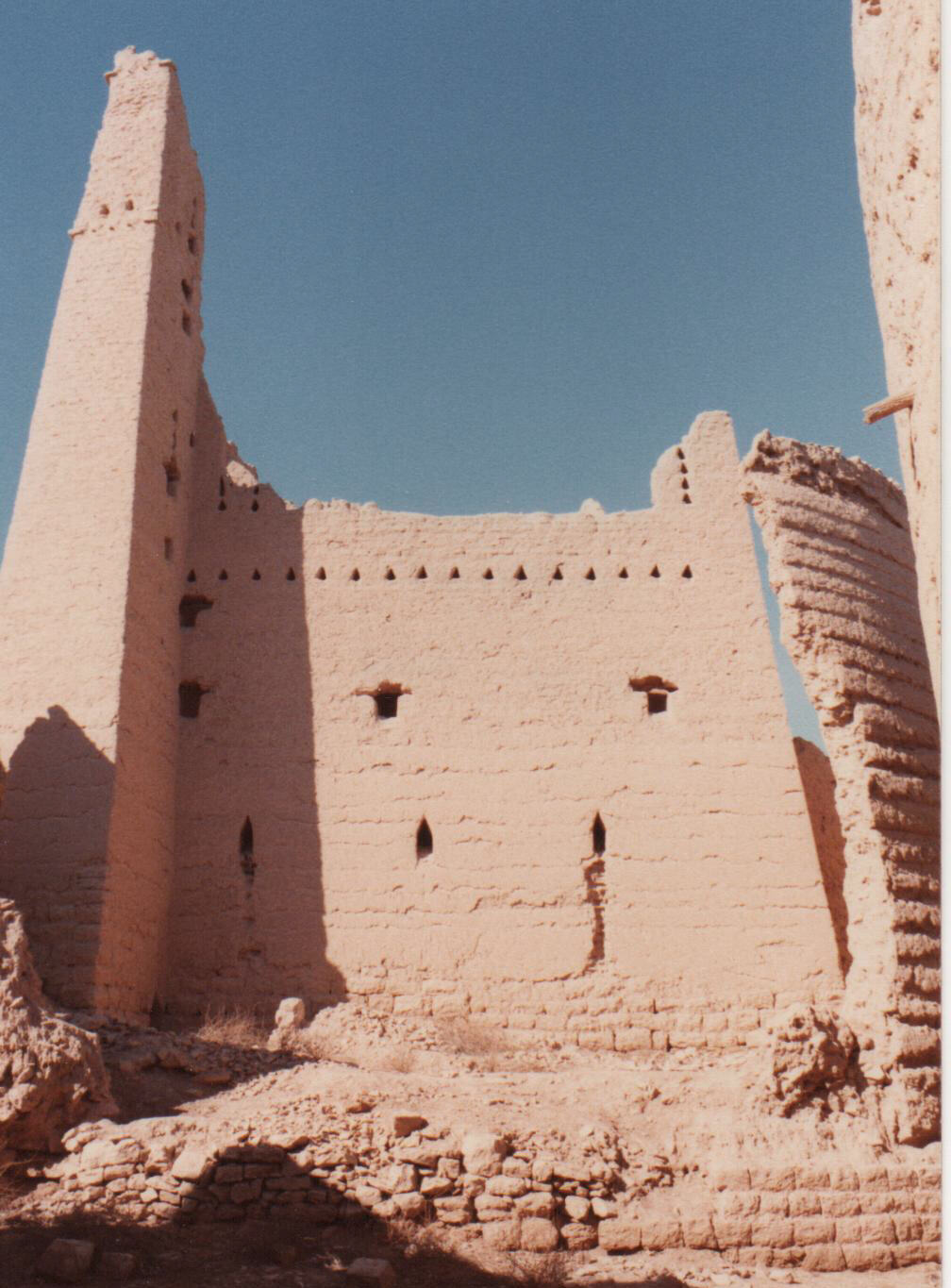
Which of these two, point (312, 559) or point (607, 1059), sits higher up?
point (312, 559)

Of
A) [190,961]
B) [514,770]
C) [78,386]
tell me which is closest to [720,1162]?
[514,770]

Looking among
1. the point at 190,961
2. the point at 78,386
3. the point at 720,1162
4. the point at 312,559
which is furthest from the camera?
the point at 312,559

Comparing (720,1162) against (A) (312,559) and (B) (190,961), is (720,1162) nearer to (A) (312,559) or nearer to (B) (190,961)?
(B) (190,961)

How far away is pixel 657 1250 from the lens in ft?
20.7

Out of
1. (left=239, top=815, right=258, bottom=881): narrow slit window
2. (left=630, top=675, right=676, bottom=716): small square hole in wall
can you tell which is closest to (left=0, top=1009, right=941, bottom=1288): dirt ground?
(left=239, top=815, right=258, bottom=881): narrow slit window

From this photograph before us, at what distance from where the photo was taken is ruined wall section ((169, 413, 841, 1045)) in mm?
10445

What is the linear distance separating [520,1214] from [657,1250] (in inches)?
32.2

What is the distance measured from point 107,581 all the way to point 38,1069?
4966mm

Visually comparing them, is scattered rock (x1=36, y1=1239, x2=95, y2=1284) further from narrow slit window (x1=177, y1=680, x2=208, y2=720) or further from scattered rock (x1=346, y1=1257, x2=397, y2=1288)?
narrow slit window (x1=177, y1=680, x2=208, y2=720)

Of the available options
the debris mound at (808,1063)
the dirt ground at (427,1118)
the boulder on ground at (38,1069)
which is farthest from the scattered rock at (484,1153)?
the boulder on ground at (38,1069)

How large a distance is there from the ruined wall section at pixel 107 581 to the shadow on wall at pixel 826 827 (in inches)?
261

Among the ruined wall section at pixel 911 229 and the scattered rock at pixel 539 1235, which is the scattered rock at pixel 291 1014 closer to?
the scattered rock at pixel 539 1235

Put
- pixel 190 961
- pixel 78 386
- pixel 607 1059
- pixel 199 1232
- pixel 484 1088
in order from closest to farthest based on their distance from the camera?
pixel 199 1232
pixel 484 1088
pixel 607 1059
pixel 190 961
pixel 78 386

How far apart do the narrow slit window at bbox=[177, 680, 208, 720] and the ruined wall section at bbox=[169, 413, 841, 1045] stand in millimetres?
156
